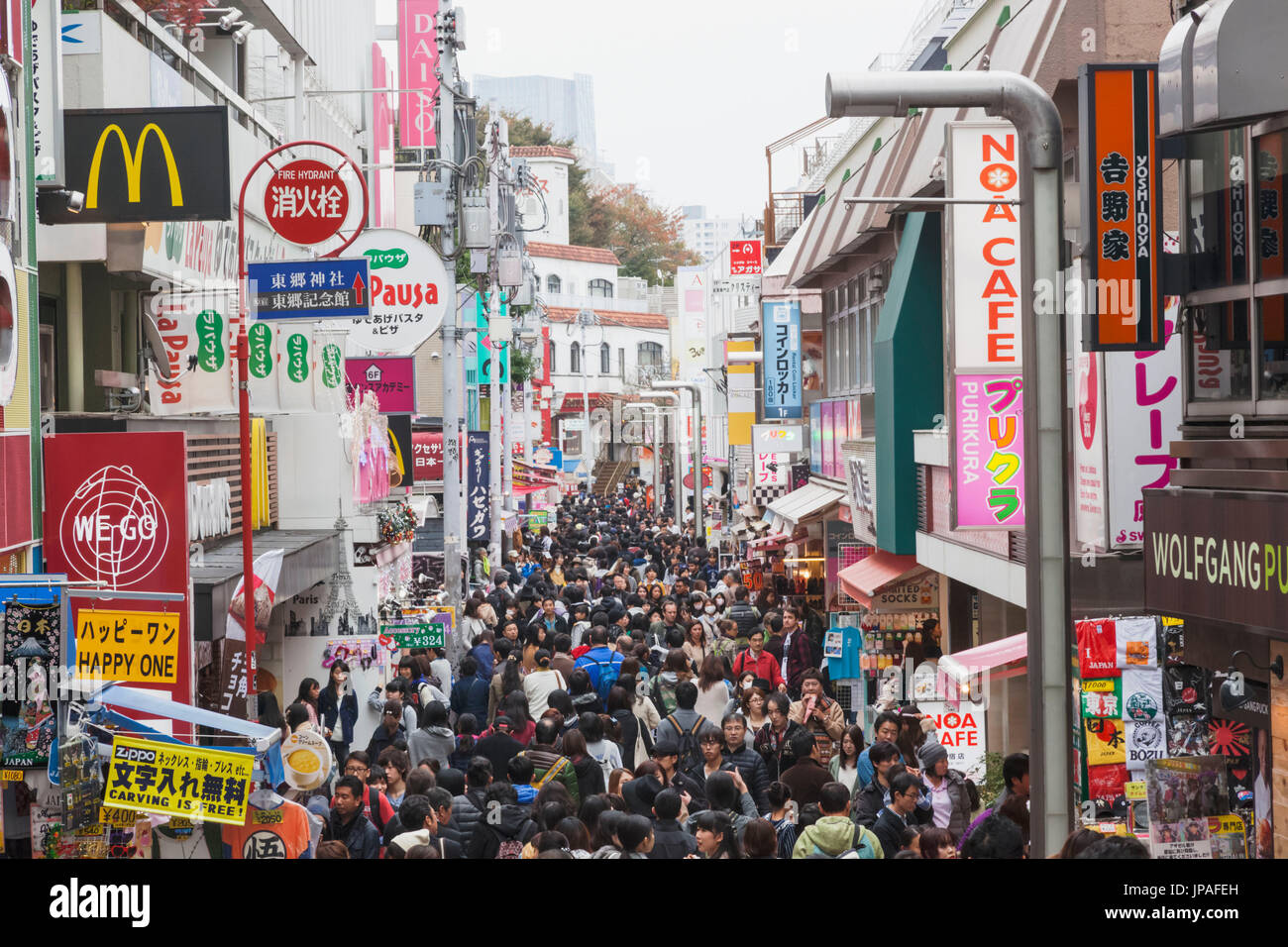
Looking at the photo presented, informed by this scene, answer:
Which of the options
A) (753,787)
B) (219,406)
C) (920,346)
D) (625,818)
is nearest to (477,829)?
(625,818)

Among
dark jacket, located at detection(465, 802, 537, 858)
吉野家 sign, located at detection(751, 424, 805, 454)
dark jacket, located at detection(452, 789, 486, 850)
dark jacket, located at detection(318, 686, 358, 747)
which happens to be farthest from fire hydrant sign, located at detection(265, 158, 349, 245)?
吉野家 sign, located at detection(751, 424, 805, 454)

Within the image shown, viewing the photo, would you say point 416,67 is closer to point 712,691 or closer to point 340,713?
point 340,713

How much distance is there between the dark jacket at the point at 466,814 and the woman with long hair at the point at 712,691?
3.68 metres

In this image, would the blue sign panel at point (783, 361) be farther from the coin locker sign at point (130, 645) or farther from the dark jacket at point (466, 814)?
the coin locker sign at point (130, 645)

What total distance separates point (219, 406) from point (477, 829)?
22.2ft

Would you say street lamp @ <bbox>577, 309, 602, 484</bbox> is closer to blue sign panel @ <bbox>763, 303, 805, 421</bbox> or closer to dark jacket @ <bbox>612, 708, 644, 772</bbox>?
blue sign panel @ <bbox>763, 303, 805, 421</bbox>

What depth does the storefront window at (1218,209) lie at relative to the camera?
764 cm

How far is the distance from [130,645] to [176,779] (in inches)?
64.2

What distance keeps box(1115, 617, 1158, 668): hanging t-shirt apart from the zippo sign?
5.92 metres

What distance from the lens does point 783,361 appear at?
2672 centimetres

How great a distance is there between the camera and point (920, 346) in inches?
645

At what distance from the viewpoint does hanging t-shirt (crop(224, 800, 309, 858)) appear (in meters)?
7.88

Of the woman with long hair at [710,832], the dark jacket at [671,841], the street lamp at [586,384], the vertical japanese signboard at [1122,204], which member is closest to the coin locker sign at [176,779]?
the dark jacket at [671,841]
